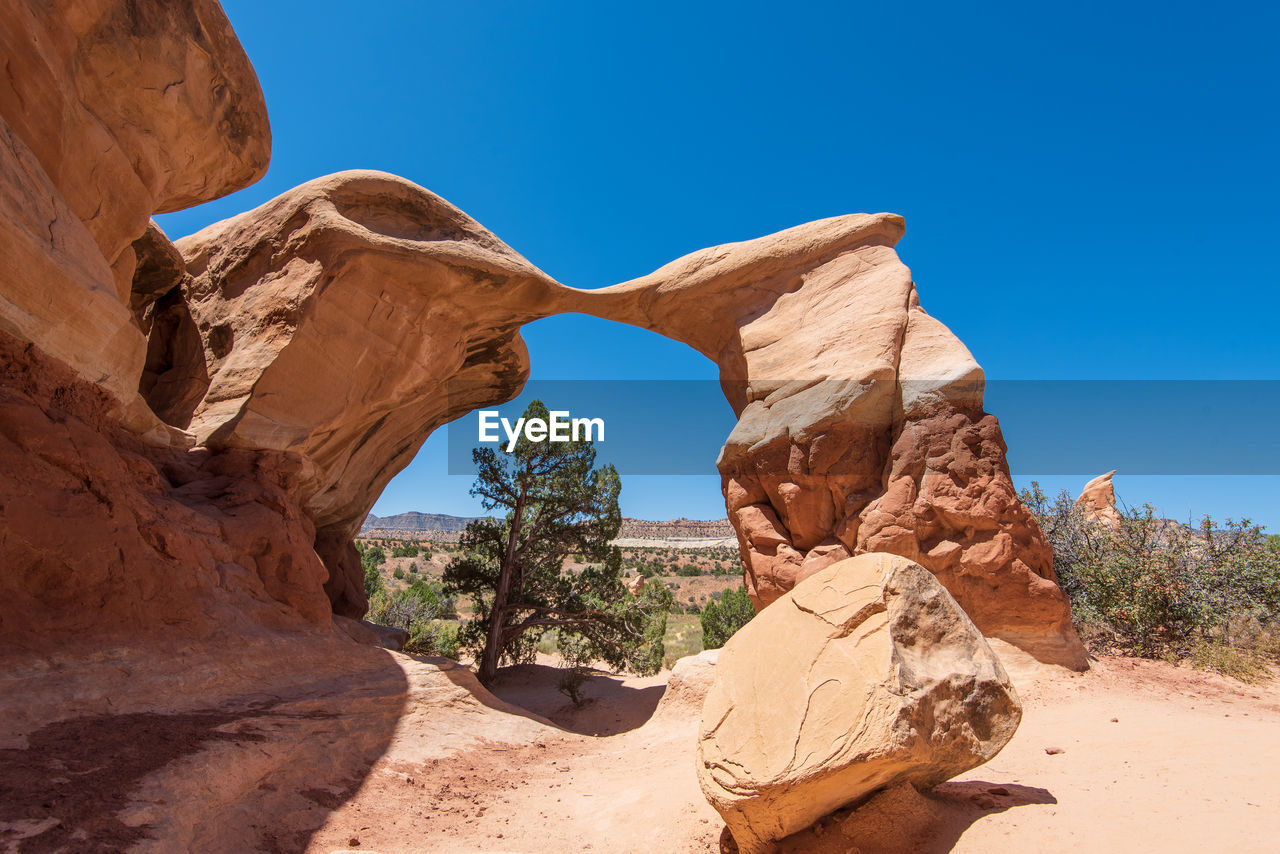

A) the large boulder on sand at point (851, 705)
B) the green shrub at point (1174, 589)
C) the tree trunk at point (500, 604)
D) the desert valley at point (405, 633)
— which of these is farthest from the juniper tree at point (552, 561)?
the large boulder on sand at point (851, 705)

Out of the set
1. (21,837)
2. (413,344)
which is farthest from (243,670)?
(413,344)

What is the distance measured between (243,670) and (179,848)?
292 centimetres

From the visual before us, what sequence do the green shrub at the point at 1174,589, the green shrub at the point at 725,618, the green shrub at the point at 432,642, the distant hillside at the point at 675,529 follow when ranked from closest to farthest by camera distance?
the green shrub at the point at 1174,589
the green shrub at the point at 432,642
the green shrub at the point at 725,618
the distant hillside at the point at 675,529

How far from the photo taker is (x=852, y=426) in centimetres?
861

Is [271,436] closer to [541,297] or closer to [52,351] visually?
[52,351]

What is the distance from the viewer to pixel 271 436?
9250mm

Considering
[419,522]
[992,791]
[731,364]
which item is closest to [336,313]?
[731,364]

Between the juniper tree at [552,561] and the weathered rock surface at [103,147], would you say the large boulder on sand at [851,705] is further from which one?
the juniper tree at [552,561]

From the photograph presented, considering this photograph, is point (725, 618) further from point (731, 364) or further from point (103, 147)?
point (103, 147)

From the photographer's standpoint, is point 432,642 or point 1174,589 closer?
point 1174,589

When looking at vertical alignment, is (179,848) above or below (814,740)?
below

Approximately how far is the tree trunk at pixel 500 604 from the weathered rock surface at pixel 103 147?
8.47 metres

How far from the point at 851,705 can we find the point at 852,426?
5610mm

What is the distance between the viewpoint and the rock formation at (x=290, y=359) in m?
5.51
